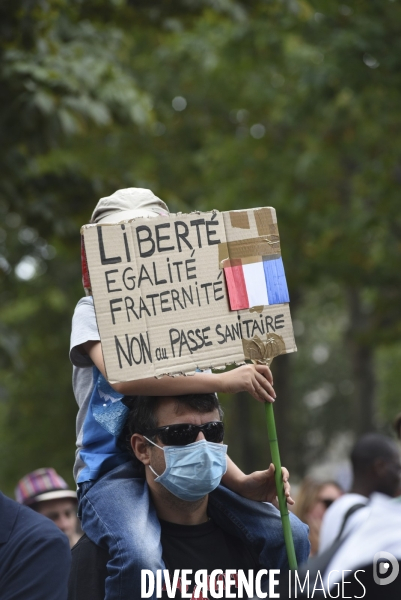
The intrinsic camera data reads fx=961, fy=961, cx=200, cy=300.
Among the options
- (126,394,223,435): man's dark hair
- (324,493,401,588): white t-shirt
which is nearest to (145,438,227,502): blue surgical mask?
(126,394,223,435): man's dark hair

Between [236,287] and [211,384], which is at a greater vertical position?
[236,287]

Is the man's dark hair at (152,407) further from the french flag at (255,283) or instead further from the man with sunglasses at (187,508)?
the french flag at (255,283)

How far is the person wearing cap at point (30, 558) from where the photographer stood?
3.35 meters

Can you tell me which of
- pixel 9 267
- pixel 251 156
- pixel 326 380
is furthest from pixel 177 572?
pixel 326 380

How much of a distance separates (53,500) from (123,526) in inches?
122

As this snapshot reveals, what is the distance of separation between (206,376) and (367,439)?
365 cm

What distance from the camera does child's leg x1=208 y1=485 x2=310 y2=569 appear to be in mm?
3445

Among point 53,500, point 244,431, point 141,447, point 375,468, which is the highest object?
point 141,447

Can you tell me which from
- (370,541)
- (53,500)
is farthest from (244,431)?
(370,541)

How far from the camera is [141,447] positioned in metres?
3.48

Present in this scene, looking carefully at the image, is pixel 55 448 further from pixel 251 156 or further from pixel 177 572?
pixel 177 572

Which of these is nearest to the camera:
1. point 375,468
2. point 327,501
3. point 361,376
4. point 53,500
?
point 53,500

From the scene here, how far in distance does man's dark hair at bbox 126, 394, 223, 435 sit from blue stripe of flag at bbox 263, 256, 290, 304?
425 mm

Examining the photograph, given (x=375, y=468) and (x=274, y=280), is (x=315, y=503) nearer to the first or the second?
(x=375, y=468)
